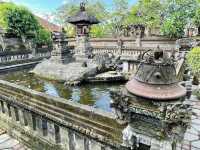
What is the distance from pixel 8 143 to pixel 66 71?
7.62 metres

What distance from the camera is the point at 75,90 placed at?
11.3 metres

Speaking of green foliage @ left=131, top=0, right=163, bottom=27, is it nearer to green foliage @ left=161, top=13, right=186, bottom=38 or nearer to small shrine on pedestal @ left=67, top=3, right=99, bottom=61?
green foliage @ left=161, top=13, right=186, bottom=38

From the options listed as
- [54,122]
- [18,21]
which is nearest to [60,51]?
[54,122]

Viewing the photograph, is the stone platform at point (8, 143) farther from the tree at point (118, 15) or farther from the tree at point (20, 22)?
the tree at point (118, 15)

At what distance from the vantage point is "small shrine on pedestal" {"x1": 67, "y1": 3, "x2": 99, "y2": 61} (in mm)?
17203

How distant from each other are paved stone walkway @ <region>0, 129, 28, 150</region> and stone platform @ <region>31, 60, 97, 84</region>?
5312 mm

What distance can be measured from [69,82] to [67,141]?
7178mm

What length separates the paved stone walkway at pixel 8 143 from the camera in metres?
6.82

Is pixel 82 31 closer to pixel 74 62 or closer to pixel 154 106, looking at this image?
pixel 74 62

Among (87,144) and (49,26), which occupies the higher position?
(49,26)

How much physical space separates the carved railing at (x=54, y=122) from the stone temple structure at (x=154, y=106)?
62 cm

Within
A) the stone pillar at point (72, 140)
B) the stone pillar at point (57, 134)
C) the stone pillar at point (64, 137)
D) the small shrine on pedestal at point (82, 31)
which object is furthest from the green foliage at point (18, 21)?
the stone pillar at point (72, 140)

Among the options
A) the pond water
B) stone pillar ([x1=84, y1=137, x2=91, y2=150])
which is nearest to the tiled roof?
the pond water

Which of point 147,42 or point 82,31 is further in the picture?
point 147,42
